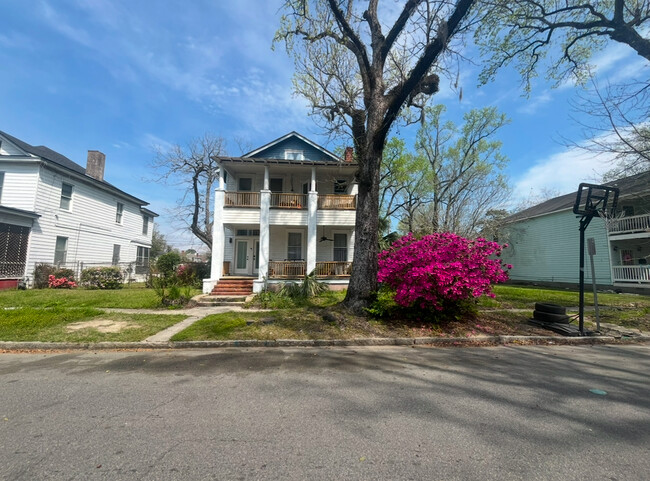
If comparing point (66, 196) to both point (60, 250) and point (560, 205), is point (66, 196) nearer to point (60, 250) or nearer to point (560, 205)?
point (60, 250)

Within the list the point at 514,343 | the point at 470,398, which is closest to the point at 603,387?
the point at 470,398

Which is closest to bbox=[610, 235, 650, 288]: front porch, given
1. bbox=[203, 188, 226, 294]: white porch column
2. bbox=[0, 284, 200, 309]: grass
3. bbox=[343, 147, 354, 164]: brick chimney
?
bbox=[343, 147, 354, 164]: brick chimney

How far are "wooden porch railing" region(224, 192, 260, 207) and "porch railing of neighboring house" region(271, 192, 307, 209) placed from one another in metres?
0.91

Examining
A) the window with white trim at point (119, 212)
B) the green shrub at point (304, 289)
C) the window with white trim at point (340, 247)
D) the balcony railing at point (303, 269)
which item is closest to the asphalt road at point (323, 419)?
the green shrub at point (304, 289)

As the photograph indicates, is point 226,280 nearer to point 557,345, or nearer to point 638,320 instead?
point 557,345

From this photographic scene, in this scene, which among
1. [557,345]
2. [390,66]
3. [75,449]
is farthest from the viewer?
[390,66]

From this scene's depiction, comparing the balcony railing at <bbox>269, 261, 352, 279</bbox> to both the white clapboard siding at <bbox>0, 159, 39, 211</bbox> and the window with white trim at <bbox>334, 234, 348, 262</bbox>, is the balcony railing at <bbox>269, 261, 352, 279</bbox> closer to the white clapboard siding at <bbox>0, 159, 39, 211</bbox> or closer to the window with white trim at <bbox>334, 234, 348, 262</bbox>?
the window with white trim at <bbox>334, 234, 348, 262</bbox>

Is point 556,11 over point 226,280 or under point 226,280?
over

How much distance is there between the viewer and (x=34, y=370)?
5.14 meters

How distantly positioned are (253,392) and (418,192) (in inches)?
941

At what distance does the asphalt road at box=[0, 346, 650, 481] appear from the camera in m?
2.50

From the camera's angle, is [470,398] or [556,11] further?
[556,11]

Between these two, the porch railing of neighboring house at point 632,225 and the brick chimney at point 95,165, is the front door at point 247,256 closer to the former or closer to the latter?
the brick chimney at point 95,165

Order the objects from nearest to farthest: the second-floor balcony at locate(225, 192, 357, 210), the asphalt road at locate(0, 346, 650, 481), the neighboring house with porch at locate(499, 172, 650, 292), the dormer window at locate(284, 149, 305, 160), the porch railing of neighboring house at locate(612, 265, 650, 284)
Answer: the asphalt road at locate(0, 346, 650, 481) → the second-floor balcony at locate(225, 192, 357, 210) → the porch railing of neighboring house at locate(612, 265, 650, 284) → the neighboring house with porch at locate(499, 172, 650, 292) → the dormer window at locate(284, 149, 305, 160)
